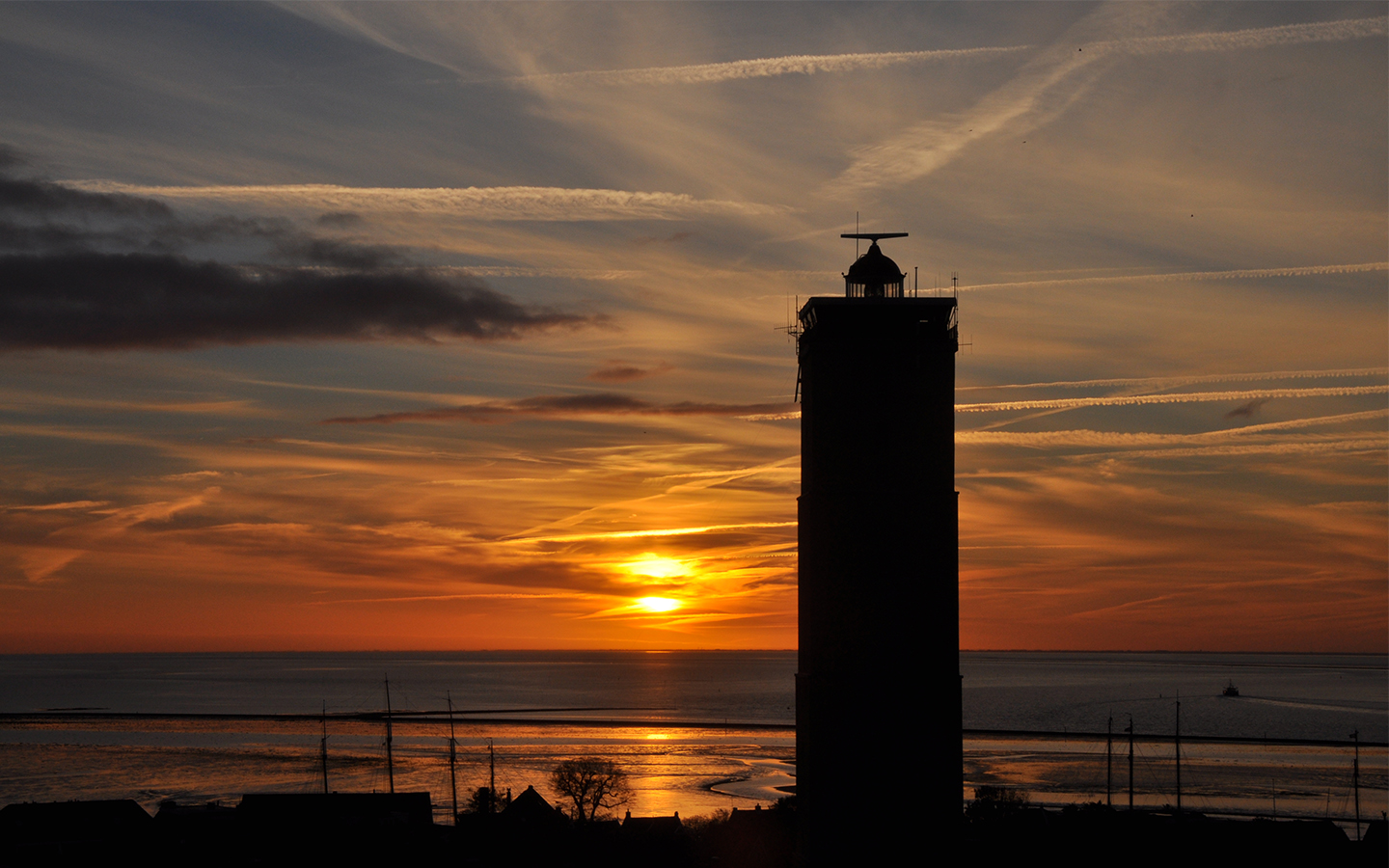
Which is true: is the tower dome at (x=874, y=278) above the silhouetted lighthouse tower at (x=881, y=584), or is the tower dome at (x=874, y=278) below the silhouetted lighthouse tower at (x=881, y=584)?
above

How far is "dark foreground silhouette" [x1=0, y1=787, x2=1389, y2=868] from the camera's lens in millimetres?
53219

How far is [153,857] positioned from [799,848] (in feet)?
101

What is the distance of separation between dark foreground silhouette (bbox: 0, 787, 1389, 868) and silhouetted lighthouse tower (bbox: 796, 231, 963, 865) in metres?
0.93

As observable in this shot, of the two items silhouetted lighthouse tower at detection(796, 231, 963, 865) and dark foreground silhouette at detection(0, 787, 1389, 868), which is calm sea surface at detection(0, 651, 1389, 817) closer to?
dark foreground silhouette at detection(0, 787, 1389, 868)

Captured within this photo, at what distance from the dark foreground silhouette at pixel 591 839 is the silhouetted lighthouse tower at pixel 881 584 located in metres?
0.93

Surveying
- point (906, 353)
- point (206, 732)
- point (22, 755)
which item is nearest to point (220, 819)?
point (906, 353)

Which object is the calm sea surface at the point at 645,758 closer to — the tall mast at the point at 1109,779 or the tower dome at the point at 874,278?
the tall mast at the point at 1109,779

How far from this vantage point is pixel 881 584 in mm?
47219

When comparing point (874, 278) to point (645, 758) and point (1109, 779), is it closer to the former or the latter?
point (1109, 779)

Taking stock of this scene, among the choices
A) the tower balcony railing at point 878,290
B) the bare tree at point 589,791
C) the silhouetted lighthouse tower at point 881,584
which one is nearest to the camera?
the silhouetted lighthouse tower at point 881,584

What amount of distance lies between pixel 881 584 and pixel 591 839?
78.2ft

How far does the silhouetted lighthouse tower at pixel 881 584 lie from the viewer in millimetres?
46344

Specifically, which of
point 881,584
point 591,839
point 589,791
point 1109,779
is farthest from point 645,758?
point 881,584

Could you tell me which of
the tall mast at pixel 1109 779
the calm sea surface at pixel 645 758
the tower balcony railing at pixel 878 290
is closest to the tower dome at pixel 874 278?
the tower balcony railing at pixel 878 290
